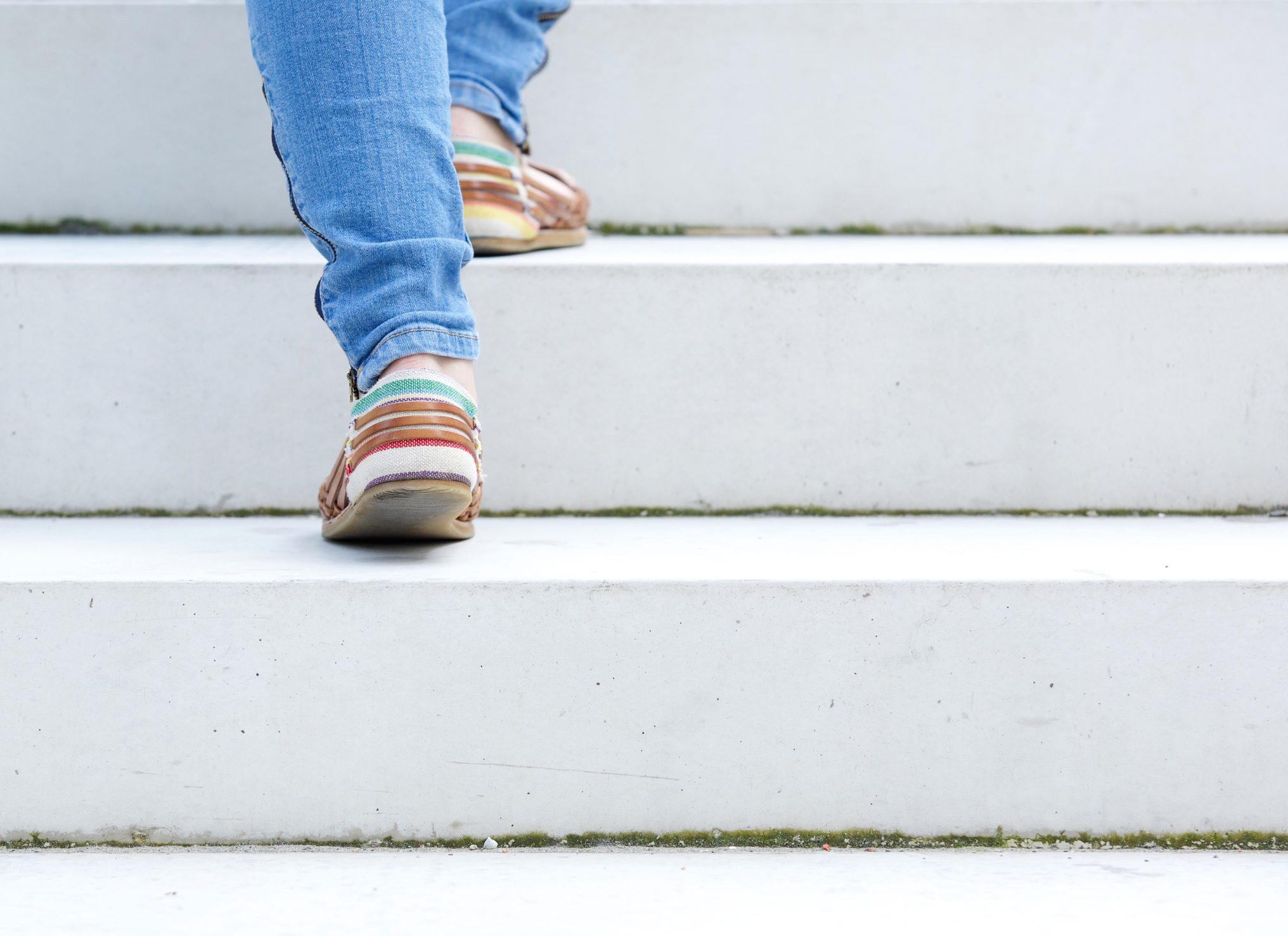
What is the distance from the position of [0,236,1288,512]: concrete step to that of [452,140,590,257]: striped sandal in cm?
10

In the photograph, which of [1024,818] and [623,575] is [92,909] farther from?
[1024,818]

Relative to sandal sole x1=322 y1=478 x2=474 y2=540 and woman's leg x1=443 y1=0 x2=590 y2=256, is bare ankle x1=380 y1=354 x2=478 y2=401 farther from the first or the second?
woman's leg x1=443 y1=0 x2=590 y2=256

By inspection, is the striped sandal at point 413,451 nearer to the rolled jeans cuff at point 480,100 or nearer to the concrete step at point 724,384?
the concrete step at point 724,384

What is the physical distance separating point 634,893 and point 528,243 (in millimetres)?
675

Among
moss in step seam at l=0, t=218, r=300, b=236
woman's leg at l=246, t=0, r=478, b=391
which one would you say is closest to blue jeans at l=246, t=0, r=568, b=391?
woman's leg at l=246, t=0, r=478, b=391

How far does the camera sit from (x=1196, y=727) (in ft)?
2.44

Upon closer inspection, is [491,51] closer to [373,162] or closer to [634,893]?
[373,162]

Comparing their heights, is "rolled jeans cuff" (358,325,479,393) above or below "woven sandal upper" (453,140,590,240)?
below

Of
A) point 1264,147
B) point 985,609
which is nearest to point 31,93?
point 985,609

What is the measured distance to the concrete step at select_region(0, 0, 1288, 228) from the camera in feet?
4.18

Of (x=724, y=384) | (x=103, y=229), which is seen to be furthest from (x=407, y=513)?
(x=103, y=229)

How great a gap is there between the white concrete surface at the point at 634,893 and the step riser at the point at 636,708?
0.03 metres

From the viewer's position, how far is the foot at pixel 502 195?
1089 millimetres

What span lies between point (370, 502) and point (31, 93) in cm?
84
